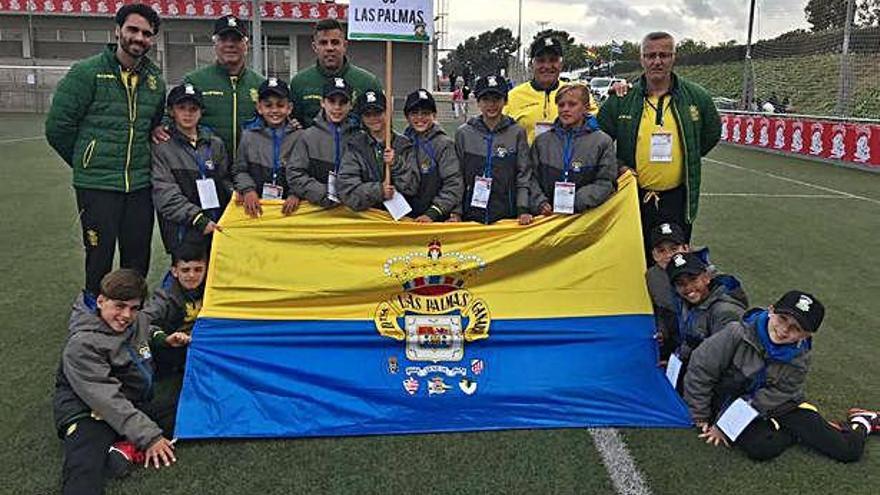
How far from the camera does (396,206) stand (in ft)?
14.6

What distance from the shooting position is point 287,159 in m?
4.65

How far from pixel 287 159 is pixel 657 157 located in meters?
2.36

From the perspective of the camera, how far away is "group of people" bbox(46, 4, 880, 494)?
437cm

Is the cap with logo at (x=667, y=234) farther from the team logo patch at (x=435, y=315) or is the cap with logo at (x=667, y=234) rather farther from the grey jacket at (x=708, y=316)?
the team logo patch at (x=435, y=315)

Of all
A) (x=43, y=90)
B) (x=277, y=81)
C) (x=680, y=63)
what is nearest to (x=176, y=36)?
(x=43, y=90)

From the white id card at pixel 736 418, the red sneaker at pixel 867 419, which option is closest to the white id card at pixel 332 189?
the white id card at pixel 736 418

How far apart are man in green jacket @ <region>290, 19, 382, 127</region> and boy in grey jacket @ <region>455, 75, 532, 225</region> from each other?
0.85 metres

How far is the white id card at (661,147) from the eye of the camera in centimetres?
482

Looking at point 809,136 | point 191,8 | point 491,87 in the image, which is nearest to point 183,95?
point 491,87

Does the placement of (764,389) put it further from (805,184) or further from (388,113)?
(805,184)

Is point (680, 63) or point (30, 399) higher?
point (680, 63)

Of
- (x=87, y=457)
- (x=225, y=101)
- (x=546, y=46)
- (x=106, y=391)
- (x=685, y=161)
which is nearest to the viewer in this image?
(x=87, y=457)

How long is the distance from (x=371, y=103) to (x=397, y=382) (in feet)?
5.53

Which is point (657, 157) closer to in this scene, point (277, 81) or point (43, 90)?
point (277, 81)
